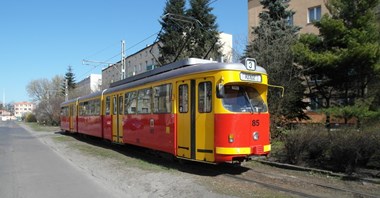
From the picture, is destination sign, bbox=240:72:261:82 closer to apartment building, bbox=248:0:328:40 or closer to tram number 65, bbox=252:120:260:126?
tram number 65, bbox=252:120:260:126

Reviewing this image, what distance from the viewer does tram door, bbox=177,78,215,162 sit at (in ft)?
36.8

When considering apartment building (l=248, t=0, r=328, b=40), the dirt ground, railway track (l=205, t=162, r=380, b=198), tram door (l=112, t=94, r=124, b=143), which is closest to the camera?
railway track (l=205, t=162, r=380, b=198)

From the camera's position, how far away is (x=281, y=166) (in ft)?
41.8

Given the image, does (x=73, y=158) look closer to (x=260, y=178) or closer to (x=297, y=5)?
(x=260, y=178)

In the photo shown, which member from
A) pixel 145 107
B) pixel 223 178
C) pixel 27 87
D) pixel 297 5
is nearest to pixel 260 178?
pixel 223 178

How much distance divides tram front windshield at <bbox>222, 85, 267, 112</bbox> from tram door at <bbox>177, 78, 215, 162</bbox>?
426mm

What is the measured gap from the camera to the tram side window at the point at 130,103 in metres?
16.2

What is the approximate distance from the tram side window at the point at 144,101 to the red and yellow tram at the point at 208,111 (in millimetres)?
35

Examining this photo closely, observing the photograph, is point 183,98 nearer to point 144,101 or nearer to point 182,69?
point 182,69

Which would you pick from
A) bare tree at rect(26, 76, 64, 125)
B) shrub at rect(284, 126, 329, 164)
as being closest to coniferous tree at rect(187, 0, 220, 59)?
shrub at rect(284, 126, 329, 164)

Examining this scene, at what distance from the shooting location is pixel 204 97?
1145cm

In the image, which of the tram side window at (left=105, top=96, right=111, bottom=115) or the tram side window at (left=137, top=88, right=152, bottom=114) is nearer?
the tram side window at (left=137, top=88, right=152, bottom=114)

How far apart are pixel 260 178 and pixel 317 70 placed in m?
9.82

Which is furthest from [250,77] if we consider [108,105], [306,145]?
[108,105]
